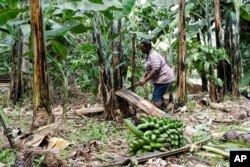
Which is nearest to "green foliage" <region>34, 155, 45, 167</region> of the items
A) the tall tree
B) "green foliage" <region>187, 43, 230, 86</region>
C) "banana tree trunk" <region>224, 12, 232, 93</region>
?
"green foliage" <region>187, 43, 230, 86</region>

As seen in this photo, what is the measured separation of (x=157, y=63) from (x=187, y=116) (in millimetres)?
965

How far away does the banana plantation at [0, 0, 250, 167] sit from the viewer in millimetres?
3637

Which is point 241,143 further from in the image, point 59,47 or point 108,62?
point 59,47

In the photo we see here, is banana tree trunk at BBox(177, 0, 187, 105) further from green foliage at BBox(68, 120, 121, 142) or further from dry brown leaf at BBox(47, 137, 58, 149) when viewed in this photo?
dry brown leaf at BBox(47, 137, 58, 149)

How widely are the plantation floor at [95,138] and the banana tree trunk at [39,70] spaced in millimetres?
195

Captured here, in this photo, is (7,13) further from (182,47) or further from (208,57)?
(208,57)

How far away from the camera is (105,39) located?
17.9ft

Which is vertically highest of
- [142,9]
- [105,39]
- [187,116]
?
[142,9]

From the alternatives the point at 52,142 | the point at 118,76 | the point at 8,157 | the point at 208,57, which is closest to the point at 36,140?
the point at 52,142

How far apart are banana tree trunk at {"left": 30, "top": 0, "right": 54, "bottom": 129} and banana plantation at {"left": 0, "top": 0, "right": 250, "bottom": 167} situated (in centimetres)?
1

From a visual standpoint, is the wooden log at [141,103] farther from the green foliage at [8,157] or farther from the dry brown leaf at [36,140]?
the green foliage at [8,157]

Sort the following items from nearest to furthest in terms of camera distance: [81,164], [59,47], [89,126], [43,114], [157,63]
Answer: [81,164], [43,114], [89,126], [59,47], [157,63]

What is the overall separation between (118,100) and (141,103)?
16.1 inches

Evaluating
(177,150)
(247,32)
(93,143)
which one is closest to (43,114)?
(93,143)
